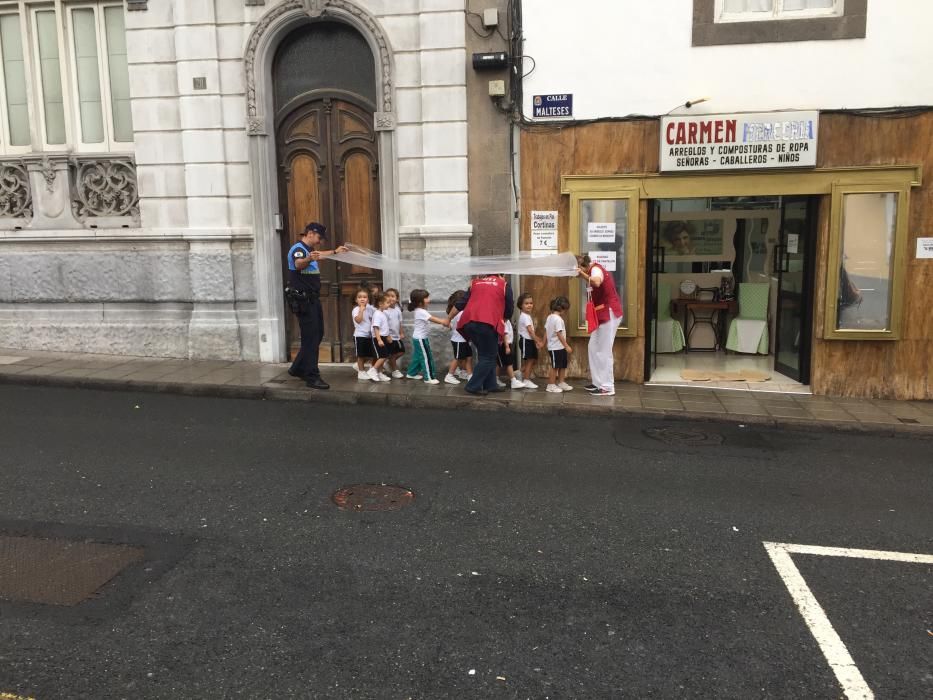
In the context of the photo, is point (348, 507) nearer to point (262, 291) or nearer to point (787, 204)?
point (262, 291)

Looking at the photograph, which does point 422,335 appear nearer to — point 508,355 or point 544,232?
point 508,355

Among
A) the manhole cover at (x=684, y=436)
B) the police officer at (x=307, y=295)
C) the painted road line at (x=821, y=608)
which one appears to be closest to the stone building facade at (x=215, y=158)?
the police officer at (x=307, y=295)

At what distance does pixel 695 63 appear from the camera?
918 centimetres

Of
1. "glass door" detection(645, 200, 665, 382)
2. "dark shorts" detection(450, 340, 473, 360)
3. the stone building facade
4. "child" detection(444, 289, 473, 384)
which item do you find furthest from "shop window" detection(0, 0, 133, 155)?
"glass door" detection(645, 200, 665, 382)

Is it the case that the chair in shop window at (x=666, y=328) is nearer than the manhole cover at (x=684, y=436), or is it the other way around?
the manhole cover at (x=684, y=436)

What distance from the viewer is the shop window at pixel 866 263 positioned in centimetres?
887

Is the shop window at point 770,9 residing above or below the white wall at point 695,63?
above

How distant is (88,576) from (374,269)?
6.85 metres

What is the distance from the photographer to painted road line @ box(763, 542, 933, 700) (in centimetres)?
328

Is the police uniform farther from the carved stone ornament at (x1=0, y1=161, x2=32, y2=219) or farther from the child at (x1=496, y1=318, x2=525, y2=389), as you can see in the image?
the carved stone ornament at (x1=0, y1=161, x2=32, y2=219)

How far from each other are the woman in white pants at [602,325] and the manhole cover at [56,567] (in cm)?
586

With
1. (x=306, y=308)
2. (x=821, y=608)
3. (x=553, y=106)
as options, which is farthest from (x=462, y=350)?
(x=821, y=608)

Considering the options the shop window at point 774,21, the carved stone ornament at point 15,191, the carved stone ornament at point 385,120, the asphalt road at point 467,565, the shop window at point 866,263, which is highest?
the shop window at point 774,21

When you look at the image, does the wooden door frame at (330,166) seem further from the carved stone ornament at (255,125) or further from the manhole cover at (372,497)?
the manhole cover at (372,497)
